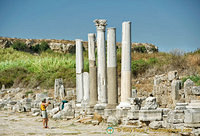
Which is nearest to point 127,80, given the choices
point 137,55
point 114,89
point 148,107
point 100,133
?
point 114,89

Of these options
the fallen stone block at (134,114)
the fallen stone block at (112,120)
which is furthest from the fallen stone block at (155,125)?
the fallen stone block at (112,120)

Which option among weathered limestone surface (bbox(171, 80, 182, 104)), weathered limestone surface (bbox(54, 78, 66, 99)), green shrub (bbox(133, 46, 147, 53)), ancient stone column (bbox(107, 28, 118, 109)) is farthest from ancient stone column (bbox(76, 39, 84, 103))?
green shrub (bbox(133, 46, 147, 53))

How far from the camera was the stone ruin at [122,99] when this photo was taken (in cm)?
1340

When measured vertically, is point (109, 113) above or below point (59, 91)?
below

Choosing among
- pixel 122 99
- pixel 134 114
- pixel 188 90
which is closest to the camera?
pixel 134 114

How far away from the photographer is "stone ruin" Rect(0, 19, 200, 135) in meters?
13.4

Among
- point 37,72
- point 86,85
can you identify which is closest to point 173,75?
point 86,85

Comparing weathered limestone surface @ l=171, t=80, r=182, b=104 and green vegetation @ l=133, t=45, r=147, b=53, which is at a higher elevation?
green vegetation @ l=133, t=45, r=147, b=53

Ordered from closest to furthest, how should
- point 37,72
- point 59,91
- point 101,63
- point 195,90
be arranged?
point 101,63 < point 195,90 < point 59,91 < point 37,72

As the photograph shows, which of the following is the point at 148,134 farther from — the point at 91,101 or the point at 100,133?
the point at 91,101

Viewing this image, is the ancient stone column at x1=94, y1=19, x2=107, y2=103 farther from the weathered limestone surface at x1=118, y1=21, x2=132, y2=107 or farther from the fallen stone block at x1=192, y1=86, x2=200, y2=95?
the fallen stone block at x1=192, y1=86, x2=200, y2=95

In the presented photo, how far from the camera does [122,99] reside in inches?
650

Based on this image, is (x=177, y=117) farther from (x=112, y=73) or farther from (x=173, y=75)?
(x=173, y=75)

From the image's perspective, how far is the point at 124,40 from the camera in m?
16.4
